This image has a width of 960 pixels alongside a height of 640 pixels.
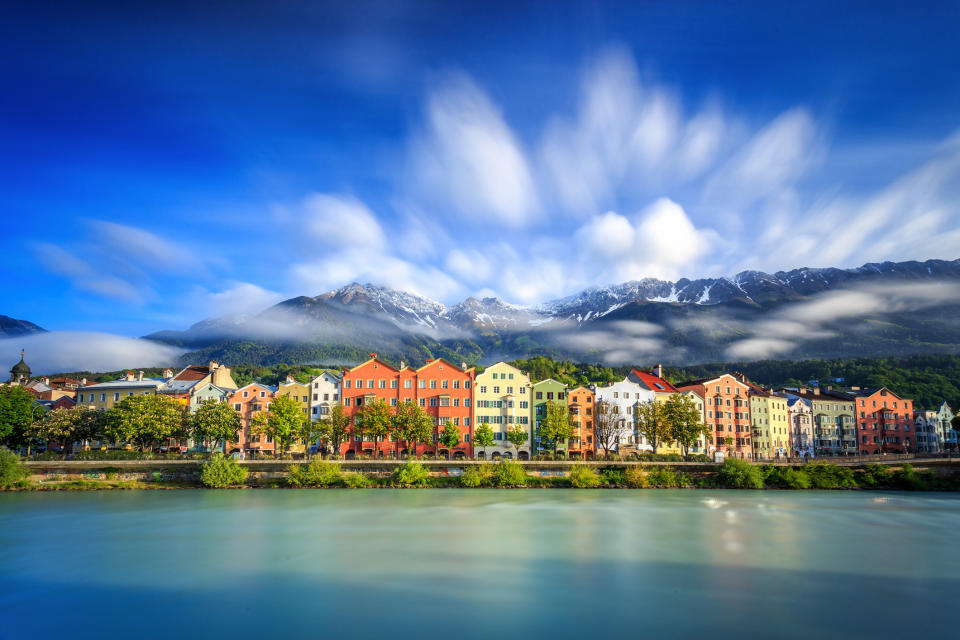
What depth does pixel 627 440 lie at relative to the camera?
85875mm

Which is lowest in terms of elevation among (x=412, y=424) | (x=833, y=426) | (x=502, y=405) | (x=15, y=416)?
(x=833, y=426)

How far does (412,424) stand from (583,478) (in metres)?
21.6

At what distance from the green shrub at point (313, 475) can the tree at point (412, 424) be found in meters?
11.3

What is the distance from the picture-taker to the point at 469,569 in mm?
31203

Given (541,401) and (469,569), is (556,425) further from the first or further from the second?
(469,569)

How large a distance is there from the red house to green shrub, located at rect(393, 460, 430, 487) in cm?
8505

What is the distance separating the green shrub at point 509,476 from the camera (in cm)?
6588

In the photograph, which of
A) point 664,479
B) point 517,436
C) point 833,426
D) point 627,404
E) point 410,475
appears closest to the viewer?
point 410,475

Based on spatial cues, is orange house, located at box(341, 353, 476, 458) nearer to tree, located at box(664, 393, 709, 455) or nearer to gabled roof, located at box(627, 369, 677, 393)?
tree, located at box(664, 393, 709, 455)

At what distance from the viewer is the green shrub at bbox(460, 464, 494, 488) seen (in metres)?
65.7

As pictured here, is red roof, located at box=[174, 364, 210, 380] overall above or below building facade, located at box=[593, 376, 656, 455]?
above

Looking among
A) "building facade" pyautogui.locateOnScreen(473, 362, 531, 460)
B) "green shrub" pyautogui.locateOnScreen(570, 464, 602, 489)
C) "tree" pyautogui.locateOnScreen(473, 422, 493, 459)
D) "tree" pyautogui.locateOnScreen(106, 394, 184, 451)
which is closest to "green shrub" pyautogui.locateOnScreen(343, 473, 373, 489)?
"tree" pyautogui.locateOnScreen(473, 422, 493, 459)

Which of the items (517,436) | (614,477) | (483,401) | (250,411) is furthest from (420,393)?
(614,477)

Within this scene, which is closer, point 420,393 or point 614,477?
point 614,477
